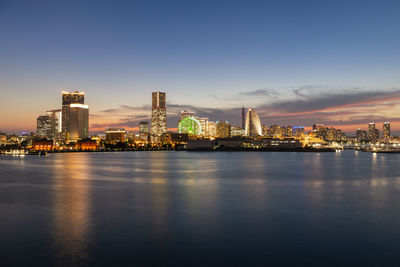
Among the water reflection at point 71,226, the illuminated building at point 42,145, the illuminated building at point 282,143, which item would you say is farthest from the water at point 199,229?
the illuminated building at point 42,145

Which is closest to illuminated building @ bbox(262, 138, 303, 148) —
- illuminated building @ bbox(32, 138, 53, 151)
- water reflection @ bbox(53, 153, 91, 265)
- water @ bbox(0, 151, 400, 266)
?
illuminated building @ bbox(32, 138, 53, 151)

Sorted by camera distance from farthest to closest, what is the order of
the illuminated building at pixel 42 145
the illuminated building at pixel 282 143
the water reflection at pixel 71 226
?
the illuminated building at pixel 282 143 → the illuminated building at pixel 42 145 → the water reflection at pixel 71 226

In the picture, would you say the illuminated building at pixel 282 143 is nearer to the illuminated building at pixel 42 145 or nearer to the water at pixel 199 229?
the illuminated building at pixel 42 145

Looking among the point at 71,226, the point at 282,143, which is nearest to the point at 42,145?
the point at 282,143

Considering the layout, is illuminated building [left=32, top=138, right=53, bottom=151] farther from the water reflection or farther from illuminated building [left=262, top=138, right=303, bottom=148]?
the water reflection

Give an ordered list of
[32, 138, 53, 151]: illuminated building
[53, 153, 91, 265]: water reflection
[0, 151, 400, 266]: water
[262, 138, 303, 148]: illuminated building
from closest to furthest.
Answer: [0, 151, 400, 266]: water → [53, 153, 91, 265]: water reflection → [32, 138, 53, 151]: illuminated building → [262, 138, 303, 148]: illuminated building

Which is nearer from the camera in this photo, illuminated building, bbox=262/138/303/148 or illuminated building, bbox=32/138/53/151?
illuminated building, bbox=32/138/53/151

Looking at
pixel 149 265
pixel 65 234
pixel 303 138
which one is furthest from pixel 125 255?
pixel 303 138

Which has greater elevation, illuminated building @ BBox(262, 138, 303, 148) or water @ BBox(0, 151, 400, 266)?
illuminated building @ BBox(262, 138, 303, 148)

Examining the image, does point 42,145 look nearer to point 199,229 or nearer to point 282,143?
point 282,143

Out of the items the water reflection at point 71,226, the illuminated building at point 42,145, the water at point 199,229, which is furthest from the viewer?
the illuminated building at point 42,145

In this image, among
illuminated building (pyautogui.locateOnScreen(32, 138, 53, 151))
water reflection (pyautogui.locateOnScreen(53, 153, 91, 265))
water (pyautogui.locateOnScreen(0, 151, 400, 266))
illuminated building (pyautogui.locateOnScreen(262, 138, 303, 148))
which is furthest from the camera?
illuminated building (pyautogui.locateOnScreen(262, 138, 303, 148))

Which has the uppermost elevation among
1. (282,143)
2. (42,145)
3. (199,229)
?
(282,143)

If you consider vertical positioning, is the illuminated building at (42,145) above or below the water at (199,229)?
above
